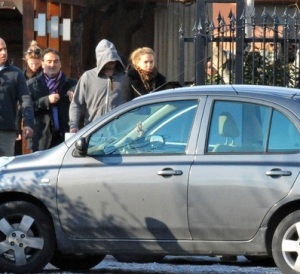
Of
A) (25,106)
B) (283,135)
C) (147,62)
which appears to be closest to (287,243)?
(283,135)

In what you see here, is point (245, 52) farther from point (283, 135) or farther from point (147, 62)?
point (283, 135)

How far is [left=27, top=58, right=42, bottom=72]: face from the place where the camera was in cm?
1394

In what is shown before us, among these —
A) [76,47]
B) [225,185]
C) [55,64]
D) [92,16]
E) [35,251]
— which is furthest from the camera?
[92,16]

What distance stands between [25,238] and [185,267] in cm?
155

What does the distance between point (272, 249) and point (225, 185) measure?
562 mm

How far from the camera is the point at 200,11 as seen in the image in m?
13.8

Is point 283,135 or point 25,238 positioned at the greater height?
point 283,135

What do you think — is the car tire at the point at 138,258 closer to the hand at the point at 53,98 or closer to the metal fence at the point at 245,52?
the hand at the point at 53,98

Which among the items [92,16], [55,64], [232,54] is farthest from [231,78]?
[92,16]

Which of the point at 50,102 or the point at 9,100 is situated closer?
the point at 9,100

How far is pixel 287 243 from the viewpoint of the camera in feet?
29.1

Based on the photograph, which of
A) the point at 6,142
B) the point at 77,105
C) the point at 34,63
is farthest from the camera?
the point at 34,63

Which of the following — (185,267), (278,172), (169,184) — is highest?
(278,172)

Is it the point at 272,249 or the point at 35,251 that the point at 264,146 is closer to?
the point at 272,249
